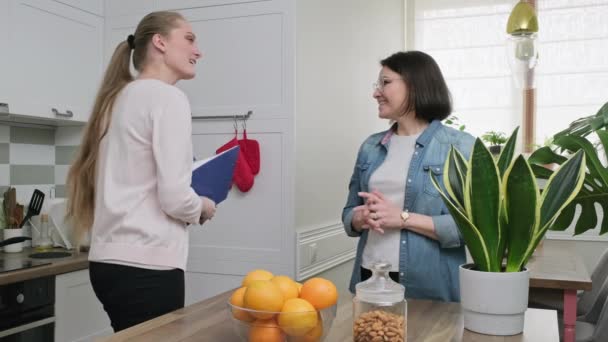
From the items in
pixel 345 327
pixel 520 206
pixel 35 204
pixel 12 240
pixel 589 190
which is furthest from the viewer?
pixel 35 204

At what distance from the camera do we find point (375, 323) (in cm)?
92

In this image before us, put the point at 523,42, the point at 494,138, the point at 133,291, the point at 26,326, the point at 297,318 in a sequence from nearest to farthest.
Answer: the point at 297,318, the point at 133,291, the point at 26,326, the point at 523,42, the point at 494,138

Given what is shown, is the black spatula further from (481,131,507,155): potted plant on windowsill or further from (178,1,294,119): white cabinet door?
(481,131,507,155): potted plant on windowsill

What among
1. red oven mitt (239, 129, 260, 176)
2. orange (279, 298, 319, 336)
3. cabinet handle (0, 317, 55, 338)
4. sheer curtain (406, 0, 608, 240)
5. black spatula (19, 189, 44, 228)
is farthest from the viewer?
sheer curtain (406, 0, 608, 240)

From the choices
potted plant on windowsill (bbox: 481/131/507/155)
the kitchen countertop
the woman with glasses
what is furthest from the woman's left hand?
potted plant on windowsill (bbox: 481/131/507/155)

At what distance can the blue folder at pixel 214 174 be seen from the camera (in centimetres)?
158

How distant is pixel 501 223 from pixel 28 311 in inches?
72.1

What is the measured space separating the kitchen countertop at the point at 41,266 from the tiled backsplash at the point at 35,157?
347 mm

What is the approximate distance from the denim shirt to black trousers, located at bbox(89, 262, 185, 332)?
1.76 ft

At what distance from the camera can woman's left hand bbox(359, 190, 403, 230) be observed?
1524 mm

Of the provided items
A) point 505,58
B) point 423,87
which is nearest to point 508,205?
point 423,87

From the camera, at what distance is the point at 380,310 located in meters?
0.93

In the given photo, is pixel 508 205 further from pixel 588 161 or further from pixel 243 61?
pixel 243 61

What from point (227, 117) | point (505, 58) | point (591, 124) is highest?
point (505, 58)
